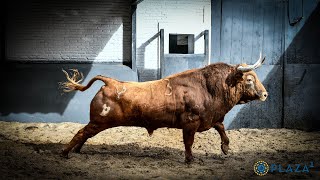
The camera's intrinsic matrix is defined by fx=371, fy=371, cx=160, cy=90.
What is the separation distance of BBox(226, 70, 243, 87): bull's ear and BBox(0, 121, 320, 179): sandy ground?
1324 mm

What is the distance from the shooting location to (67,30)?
32.1ft

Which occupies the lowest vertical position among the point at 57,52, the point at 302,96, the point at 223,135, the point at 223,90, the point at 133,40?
the point at 223,135

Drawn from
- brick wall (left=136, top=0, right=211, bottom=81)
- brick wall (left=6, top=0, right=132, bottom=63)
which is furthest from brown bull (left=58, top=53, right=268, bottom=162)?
brick wall (left=6, top=0, right=132, bottom=63)

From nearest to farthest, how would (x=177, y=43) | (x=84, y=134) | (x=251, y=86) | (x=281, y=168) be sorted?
(x=281, y=168) → (x=84, y=134) → (x=251, y=86) → (x=177, y=43)

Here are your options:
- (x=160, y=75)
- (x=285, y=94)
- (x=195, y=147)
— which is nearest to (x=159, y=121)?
(x=195, y=147)

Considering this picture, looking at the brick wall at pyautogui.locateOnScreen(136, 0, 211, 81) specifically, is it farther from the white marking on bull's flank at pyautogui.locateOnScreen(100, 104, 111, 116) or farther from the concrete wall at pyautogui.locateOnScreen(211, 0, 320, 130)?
the white marking on bull's flank at pyautogui.locateOnScreen(100, 104, 111, 116)

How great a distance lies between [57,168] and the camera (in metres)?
5.39

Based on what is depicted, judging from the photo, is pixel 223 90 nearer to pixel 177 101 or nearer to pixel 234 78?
pixel 234 78

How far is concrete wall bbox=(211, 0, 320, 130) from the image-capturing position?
9.71 metres

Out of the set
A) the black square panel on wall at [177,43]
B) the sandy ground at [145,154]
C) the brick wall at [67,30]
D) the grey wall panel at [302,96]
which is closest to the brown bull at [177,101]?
the sandy ground at [145,154]

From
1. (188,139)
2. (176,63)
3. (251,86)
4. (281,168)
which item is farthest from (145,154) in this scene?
(176,63)

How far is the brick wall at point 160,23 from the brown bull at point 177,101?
11.5ft

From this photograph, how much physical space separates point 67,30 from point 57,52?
2.10ft

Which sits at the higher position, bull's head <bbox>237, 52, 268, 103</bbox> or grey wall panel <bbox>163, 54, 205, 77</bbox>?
grey wall panel <bbox>163, 54, 205, 77</bbox>
